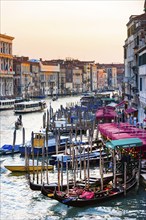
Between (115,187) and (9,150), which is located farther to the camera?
(9,150)

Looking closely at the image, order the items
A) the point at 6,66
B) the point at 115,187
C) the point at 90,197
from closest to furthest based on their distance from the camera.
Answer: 1. the point at 90,197
2. the point at 115,187
3. the point at 6,66

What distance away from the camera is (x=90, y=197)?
32.0 ft

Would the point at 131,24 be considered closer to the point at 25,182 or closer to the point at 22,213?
the point at 25,182

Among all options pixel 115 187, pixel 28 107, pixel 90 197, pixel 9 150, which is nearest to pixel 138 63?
pixel 9 150

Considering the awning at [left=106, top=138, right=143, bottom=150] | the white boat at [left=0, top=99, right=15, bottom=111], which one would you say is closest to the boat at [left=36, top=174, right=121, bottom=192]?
the awning at [left=106, top=138, right=143, bottom=150]

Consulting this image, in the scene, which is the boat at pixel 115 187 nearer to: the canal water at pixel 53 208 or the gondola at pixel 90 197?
the gondola at pixel 90 197

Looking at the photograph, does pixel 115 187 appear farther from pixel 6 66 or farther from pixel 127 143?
pixel 6 66

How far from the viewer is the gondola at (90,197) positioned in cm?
964

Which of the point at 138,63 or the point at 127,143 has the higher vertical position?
the point at 138,63

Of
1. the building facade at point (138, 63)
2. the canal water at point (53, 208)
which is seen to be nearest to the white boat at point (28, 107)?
the building facade at point (138, 63)

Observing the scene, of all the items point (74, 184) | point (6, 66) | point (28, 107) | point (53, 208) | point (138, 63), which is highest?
point (6, 66)

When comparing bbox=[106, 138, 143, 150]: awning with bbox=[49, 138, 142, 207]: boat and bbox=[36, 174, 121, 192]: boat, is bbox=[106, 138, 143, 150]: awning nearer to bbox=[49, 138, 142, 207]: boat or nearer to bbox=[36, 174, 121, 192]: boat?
bbox=[49, 138, 142, 207]: boat

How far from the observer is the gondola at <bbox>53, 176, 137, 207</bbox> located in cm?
964

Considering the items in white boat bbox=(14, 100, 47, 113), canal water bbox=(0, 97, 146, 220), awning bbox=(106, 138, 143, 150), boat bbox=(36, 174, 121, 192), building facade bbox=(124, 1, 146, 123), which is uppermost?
building facade bbox=(124, 1, 146, 123)
